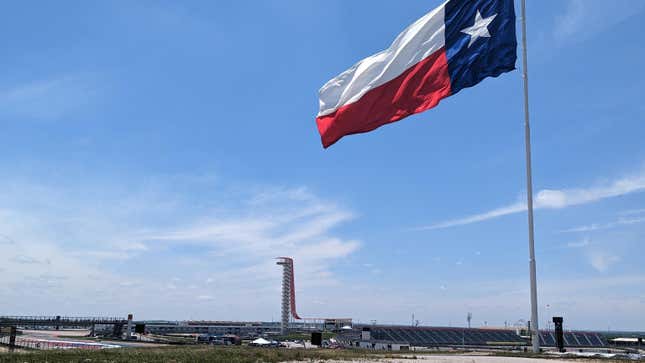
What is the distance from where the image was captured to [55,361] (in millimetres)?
26703

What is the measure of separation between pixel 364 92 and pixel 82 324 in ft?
438

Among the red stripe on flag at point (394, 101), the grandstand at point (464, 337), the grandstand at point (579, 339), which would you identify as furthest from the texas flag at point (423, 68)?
the grandstand at point (579, 339)

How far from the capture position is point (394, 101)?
966 inches

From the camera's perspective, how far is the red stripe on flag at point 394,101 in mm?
23906

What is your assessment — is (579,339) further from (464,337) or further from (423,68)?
(423,68)

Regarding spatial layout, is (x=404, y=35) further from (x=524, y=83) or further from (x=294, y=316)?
(x=294, y=316)

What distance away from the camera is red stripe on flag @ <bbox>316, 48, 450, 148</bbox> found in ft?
78.4

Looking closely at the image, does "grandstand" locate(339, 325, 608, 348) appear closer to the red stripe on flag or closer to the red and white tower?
the red and white tower

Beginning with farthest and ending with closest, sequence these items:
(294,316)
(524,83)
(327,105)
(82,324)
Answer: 1. (294,316)
2. (82,324)
3. (327,105)
4. (524,83)

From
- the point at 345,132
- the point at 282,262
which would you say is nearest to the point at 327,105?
the point at 345,132

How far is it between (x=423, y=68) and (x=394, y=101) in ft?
Answer: 5.91

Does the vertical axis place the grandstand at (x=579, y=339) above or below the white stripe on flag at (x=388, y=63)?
below

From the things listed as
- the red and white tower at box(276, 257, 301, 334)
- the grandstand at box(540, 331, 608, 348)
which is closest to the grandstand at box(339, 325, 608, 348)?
the grandstand at box(540, 331, 608, 348)

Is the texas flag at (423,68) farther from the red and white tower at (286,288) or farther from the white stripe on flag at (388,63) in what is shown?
the red and white tower at (286,288)
